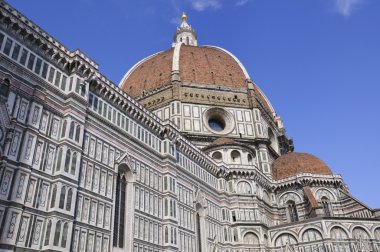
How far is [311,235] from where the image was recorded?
1353 inches

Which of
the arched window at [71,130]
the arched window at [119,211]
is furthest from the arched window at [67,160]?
the arched window at [119,211]

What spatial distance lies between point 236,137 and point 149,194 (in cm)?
2090

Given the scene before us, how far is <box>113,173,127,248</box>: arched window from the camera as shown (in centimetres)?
2198

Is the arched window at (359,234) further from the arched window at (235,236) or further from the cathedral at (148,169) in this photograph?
the arched window at (235,236)

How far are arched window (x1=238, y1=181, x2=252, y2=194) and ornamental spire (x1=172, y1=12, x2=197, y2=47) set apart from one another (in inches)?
1649

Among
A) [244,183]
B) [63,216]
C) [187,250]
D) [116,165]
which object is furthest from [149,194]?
[244,183]

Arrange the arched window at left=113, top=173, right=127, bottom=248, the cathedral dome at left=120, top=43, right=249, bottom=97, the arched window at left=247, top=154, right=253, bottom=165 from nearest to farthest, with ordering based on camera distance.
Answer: the arched window at left=113, top=173, right=127, bottom=248 < the arched window at left=247, top=154, right=253, bottom=165 < the cathedral dome at left=120, top=43, right=249, bottom=97

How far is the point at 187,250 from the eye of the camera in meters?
27.9

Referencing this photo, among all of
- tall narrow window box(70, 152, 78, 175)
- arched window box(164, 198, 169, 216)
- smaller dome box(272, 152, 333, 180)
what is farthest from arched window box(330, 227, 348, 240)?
tall narrow window box(70, 152, 78, 175)

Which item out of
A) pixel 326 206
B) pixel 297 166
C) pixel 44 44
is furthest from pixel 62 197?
pixel 297 166

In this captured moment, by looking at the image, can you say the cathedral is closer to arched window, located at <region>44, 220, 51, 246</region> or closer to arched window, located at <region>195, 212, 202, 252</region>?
arched window, located at <region>44, 220, 51, 246</region>

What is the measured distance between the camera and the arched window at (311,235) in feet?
112

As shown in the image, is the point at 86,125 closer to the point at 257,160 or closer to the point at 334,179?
the point at 257,160

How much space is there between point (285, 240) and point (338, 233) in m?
5.00
